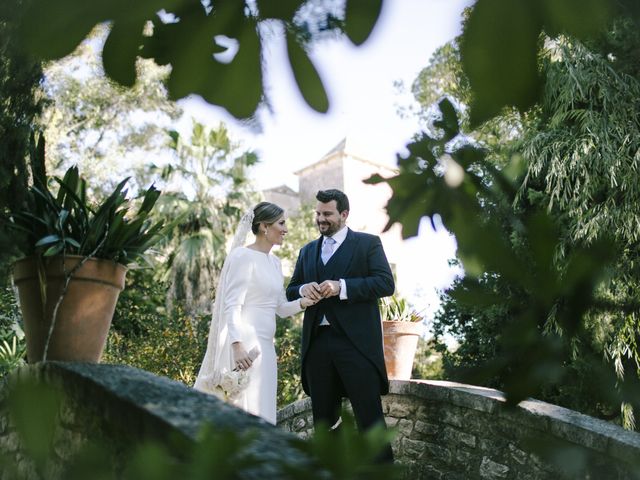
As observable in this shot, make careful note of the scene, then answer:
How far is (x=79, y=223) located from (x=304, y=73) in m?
2.54

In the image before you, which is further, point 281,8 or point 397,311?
point 397,311

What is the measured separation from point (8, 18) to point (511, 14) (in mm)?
376

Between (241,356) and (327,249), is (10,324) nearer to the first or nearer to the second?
(241,356)

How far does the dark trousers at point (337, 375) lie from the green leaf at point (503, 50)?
2813 mm

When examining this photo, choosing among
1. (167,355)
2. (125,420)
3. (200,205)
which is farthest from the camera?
(200,205)

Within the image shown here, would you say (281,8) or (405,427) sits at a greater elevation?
(281,8)

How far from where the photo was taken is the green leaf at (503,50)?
46 centimetres

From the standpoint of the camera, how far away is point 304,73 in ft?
1.79

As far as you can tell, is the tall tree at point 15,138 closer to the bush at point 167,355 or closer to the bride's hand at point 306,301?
the bride's hand at point 306,301

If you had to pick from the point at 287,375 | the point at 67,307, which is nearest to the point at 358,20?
the point at 67,307

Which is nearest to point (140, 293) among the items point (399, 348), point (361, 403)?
point (399, 348)

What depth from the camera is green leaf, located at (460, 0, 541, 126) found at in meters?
0.46

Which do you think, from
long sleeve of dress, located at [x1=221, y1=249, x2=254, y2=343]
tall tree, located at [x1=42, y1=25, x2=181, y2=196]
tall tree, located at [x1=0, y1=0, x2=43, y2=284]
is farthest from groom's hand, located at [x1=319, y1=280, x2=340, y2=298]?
tall tree, located at [x1=42, y1=25, x2=181, y2=196]

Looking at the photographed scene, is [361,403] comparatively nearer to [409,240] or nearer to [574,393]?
[409,240]
